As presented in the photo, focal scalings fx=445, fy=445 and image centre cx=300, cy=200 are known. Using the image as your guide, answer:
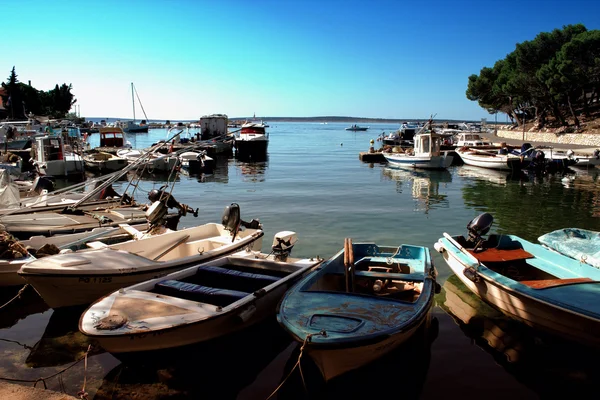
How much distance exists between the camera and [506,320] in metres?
8.22

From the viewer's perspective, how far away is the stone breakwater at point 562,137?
1745 inches

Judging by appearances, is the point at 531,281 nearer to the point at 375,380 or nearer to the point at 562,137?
the point at 375,380

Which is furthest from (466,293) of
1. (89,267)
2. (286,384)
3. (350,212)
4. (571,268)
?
(350,212)

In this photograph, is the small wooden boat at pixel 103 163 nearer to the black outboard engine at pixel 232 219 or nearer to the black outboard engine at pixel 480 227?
the black outboard engine at pixel 232 219

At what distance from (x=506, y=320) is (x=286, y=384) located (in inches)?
174

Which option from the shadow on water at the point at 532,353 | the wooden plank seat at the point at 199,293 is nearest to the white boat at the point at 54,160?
the wooden plank seat at the point at 199,293

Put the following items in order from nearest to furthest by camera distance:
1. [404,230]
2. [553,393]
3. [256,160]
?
[553,393] → [404,230] → [256,160]

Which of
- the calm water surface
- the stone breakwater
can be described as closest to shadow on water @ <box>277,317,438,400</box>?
the calm water surface

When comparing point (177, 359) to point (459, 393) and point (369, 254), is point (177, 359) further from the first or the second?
point (369, 254)

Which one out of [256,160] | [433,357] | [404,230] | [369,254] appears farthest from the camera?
[256,160]

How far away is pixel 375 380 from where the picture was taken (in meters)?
6.32

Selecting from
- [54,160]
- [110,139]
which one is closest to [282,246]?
[54,160]

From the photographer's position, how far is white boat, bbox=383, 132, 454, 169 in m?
35.4

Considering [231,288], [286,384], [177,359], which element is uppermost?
[231,288]
